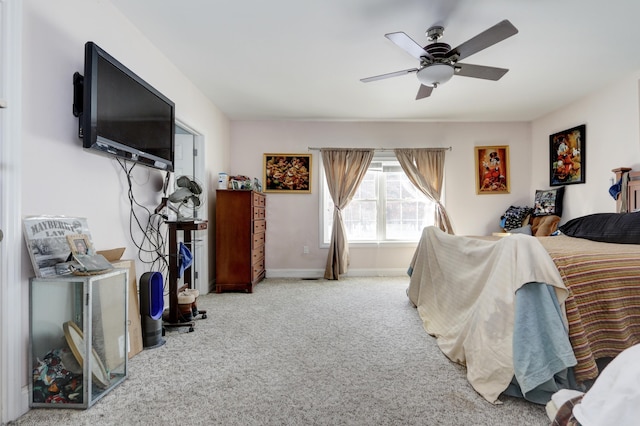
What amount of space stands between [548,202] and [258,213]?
4.12m

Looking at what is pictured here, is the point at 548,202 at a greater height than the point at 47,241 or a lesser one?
greater

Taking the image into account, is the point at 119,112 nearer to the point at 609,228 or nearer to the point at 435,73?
the point at 435,73

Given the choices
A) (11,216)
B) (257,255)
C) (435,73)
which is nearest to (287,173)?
(257,255)

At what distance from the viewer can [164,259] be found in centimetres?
278

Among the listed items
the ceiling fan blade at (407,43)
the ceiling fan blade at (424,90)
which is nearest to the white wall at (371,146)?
the ceiling fan blade at (424,90)

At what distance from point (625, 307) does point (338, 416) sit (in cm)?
161

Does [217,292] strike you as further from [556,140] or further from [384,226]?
[556,140]

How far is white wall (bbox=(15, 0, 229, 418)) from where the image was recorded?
1.52m

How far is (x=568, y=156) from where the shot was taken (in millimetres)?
4027

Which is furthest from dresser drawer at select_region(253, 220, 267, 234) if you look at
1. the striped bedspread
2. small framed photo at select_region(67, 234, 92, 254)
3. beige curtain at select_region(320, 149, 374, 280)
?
the striped bedspread

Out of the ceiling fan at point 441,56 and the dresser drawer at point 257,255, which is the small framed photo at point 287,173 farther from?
the ceiling fan at point 441,56

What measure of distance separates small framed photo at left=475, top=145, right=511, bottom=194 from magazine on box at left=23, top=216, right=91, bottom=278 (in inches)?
198

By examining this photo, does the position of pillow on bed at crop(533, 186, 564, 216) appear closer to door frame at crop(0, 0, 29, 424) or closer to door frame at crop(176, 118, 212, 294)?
door frame at crop(176, 118, 212, 294)

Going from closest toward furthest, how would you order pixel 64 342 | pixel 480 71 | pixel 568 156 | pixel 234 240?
pixel 64 342, pixel 480 71, pixel 234 240, pixel 568 156
